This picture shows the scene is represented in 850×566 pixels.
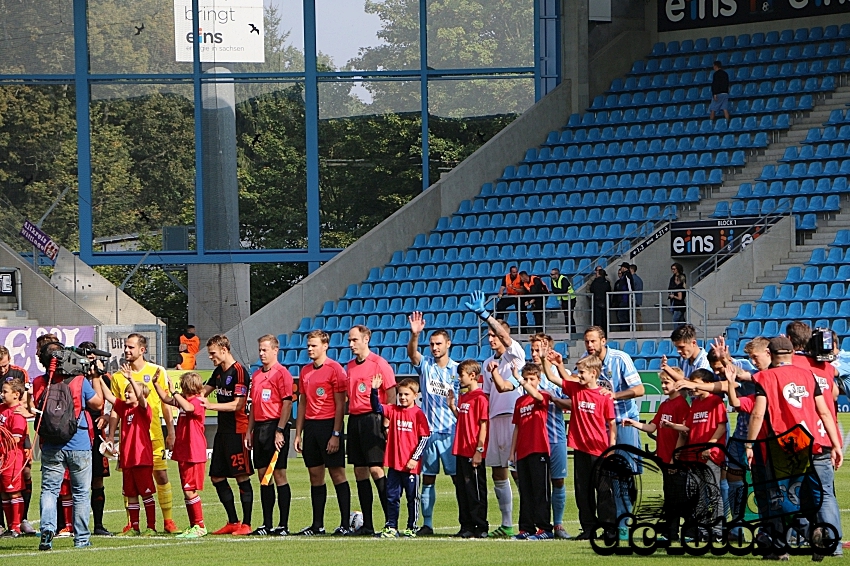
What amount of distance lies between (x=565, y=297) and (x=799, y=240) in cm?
438

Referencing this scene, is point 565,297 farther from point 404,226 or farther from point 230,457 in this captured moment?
point 230,457

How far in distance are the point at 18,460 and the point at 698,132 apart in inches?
769

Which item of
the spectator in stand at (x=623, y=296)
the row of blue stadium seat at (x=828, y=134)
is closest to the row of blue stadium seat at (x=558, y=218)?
the spectator in stand at (x=623, y=296)

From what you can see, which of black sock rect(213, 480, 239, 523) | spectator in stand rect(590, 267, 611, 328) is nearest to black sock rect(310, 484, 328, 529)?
black sock rect(213, 480, 239, 523)

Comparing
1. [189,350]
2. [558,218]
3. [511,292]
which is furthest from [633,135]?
[189,350]

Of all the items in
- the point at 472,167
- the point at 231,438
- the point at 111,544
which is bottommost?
the point at 111,544

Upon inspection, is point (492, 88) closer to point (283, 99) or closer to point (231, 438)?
point (283, 99)

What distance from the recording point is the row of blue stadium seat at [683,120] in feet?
93.5

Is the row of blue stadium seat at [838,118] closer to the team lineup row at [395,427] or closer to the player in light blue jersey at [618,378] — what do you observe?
the team lineup row at [395,427]

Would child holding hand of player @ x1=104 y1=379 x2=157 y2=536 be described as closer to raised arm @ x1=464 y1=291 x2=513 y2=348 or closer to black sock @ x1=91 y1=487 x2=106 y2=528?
black sock @ x1=91 y1=487 x2=106 y2=528

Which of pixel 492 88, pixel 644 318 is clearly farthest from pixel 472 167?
pixel 644 318

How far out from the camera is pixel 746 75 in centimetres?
2991

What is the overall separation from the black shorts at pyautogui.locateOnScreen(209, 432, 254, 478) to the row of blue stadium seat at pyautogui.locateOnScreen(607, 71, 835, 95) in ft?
63.6

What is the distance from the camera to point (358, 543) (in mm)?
11203
